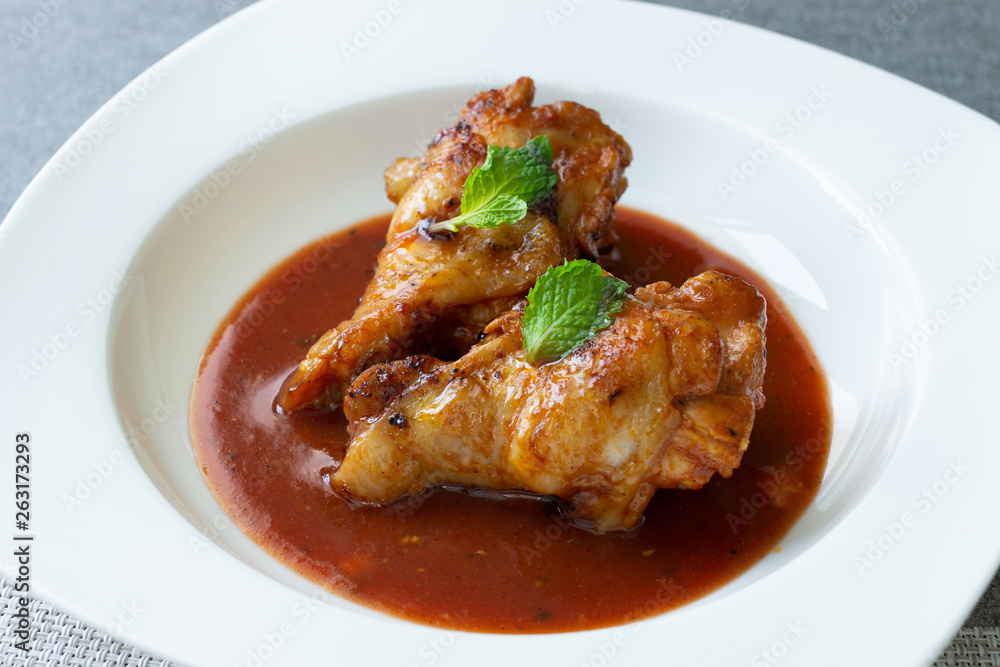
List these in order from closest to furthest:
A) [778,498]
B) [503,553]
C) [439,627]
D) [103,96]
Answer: [439,627], [503,553], [778,498], [103,96]

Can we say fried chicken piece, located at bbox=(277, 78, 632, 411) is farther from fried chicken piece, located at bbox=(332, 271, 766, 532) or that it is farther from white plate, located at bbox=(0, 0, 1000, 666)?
white plate, located at bbox=(0, 0, 1000, 666)

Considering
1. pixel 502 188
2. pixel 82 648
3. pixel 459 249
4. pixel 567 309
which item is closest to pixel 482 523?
pixel 567 309

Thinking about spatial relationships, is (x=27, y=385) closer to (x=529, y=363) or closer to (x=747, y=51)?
(x=529, y=363)

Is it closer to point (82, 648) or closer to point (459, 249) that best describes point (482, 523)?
point (459, 249)

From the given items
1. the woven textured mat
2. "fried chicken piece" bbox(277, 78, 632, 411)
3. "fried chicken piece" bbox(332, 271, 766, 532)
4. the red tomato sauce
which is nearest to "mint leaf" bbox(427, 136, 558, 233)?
"fried chicken piece" bbox(277, 78, 632, 411)

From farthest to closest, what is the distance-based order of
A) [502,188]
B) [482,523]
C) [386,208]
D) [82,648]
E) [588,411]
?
[386,208]
[502,188]
[482,523]
[82,648]
[588,411]

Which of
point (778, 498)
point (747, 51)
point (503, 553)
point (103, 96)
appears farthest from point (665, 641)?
point (103, 96)
